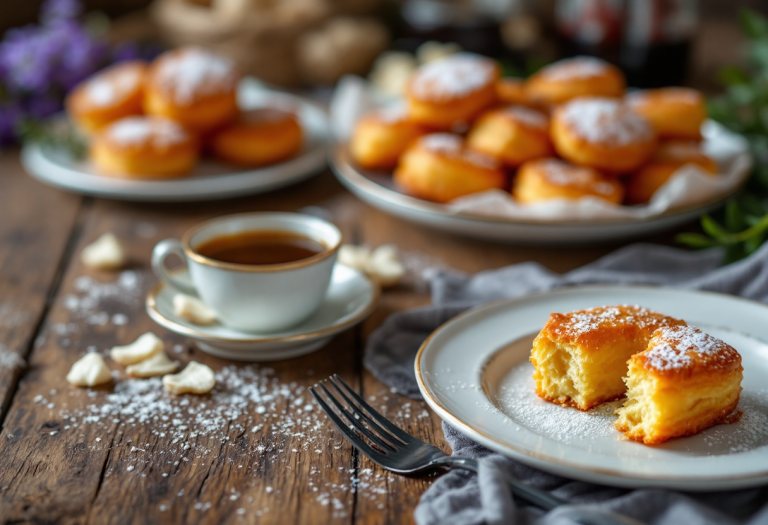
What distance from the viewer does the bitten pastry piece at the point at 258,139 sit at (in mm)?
2225

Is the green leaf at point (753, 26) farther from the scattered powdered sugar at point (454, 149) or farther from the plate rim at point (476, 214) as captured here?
the scattered powdered sugar at point (454, 149)

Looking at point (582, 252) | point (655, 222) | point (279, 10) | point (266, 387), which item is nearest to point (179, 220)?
point (266, 387)

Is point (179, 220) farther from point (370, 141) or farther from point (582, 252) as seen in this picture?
point (582, 252)

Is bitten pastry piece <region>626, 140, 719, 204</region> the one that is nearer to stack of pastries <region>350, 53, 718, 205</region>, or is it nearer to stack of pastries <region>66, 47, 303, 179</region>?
stack of pastries <region>350, 53, 718, 205</region>

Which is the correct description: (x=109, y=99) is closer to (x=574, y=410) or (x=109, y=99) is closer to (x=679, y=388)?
(x=574, y=410)

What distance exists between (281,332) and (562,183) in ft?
2.44

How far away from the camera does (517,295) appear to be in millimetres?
1556

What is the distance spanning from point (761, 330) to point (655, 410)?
1.29 feet

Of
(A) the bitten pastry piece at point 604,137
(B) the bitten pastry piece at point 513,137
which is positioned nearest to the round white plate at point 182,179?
(B) the bitten pastry piece at point 513,137

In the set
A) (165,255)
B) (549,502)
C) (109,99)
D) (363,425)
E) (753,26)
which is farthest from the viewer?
(753,26)

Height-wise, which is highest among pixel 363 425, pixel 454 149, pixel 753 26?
pixel 753 26

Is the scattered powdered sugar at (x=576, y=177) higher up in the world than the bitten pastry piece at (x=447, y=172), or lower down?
higher up

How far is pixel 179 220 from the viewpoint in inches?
81.7

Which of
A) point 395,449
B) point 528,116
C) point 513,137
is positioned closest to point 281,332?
point 395,449
